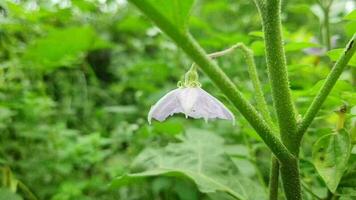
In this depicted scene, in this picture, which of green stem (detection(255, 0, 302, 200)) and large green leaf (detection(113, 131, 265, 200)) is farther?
large green leaf (detection(113, 131, 265, 200))

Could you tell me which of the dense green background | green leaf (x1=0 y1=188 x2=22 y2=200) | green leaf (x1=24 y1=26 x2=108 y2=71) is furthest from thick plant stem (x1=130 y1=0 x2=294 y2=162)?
green leaf (x1=24 y1=26 x2=108 y2=71)

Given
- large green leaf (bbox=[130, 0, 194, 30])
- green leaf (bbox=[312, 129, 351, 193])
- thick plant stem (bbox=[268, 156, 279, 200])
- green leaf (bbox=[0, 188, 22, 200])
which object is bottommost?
green leaf (bbox=[0, 188, 22, 200])

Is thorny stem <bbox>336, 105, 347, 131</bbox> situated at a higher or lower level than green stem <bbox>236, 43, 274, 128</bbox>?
lower

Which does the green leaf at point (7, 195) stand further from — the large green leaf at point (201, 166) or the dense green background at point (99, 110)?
the large green leaf at point (201, 166)

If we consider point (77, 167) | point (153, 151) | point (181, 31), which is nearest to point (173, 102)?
point (181, 31)

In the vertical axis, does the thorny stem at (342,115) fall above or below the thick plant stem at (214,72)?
below

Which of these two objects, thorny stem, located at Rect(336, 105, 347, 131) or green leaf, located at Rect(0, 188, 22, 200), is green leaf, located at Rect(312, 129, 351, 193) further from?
green leaf, located at Rect(0, 188, 22, 200)

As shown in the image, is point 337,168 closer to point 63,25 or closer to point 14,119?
point 14,119

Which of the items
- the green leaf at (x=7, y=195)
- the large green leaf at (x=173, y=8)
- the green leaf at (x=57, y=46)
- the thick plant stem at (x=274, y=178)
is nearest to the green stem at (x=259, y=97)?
the thick plant stem at (x=274, y=178)
